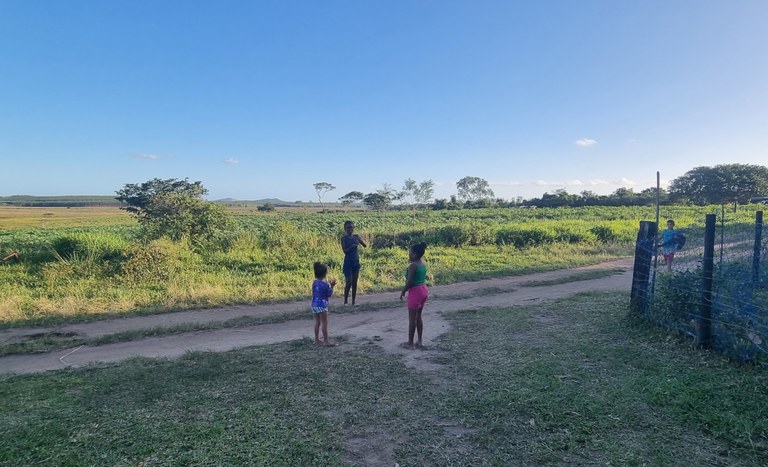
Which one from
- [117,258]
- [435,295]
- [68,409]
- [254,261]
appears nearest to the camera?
[68,409]

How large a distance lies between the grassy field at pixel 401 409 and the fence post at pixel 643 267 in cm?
89

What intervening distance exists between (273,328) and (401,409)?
3.99m

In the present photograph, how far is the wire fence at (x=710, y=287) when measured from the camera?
4.81 meters

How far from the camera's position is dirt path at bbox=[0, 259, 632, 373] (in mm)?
5949

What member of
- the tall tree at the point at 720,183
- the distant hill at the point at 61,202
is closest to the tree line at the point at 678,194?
the tall tree at the point at 720,183

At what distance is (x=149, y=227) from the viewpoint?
15664 millimetres

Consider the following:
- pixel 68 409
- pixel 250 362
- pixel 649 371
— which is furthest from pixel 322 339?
pixel 649 371

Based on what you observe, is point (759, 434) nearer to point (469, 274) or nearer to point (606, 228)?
point (469, 274)

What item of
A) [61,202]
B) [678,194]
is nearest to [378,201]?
[678,194]

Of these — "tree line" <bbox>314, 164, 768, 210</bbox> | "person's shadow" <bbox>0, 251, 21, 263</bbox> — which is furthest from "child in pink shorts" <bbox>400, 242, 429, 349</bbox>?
"tree line" <bbox>314, 164, 768, 210</bbox>

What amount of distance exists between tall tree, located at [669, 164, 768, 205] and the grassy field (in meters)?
73.6

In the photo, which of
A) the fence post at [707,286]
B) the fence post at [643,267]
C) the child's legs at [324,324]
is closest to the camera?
the fence post at [707,286]

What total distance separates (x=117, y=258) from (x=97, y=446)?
1086 cm

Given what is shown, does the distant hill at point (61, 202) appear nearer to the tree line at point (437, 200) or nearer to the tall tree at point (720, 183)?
the tree line at point (437, 200)
